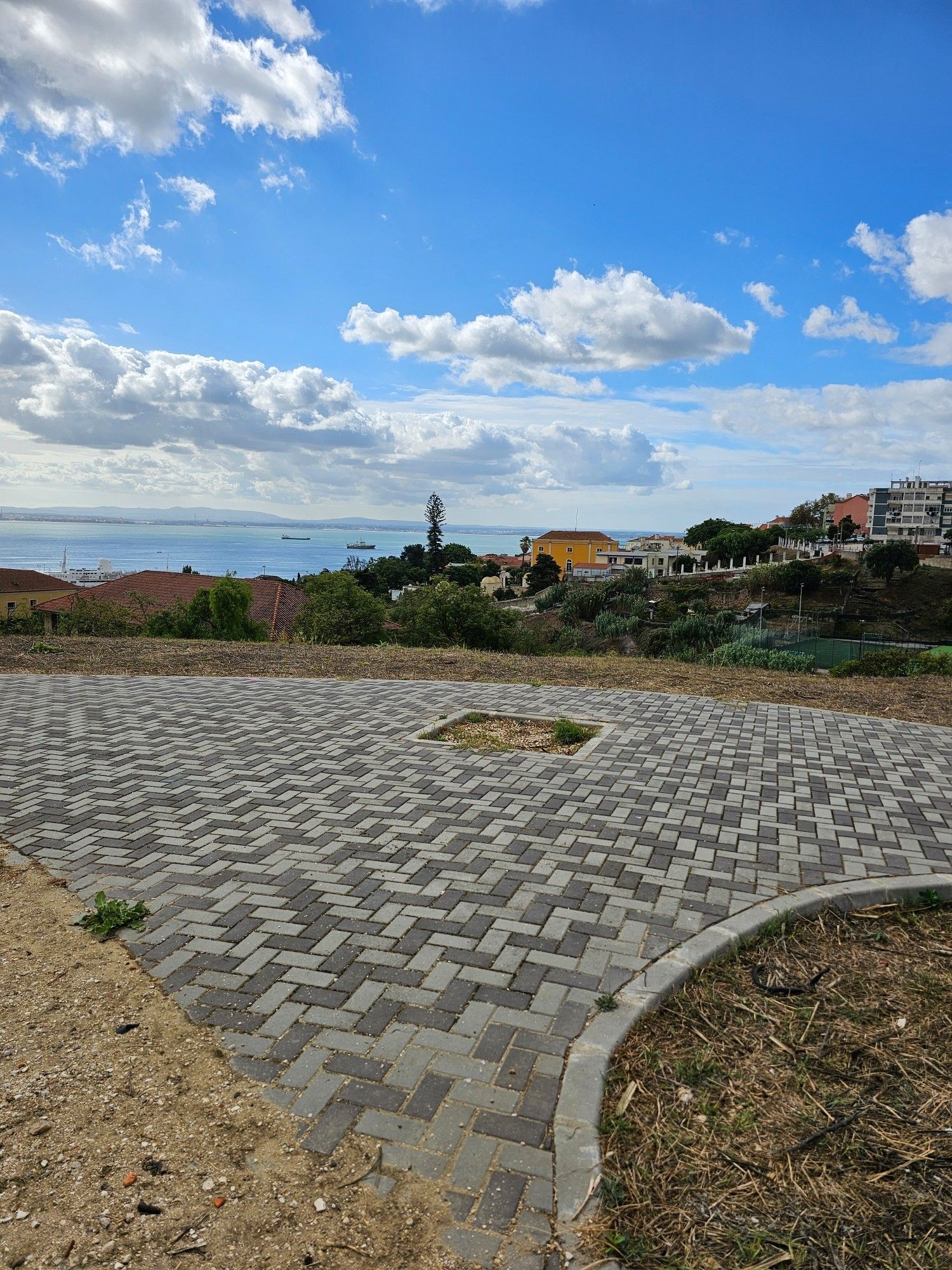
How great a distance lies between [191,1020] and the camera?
2.81 meters

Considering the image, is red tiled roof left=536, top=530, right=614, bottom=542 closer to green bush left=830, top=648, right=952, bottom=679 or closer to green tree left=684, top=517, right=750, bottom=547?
green tree left=684, top=517, right=750, bottom=547

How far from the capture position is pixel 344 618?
19547mm

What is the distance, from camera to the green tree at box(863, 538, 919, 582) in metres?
44.8

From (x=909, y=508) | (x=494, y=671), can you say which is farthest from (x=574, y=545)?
(x=494, y=671)

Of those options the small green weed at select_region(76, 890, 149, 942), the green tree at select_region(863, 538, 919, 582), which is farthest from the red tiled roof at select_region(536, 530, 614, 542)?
the small green weed at select_region(76, 890, 149, 942)

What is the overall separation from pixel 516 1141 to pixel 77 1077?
1.52m

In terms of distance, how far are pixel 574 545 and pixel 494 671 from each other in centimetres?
10922

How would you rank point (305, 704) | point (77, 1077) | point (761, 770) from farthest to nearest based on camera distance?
point (305, 704)
point (761, 770)
point (77, 1077)

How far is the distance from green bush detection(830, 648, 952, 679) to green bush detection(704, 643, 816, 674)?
877 mm

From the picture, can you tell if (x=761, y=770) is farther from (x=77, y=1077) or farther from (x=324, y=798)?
(x=77, y=1077)

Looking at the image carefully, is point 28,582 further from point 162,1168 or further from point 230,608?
point 162,1168

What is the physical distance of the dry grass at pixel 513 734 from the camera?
21.9 ft

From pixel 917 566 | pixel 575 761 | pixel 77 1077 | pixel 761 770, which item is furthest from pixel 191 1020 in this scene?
pixel 917 566

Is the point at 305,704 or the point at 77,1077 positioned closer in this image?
the point at 77,1077
